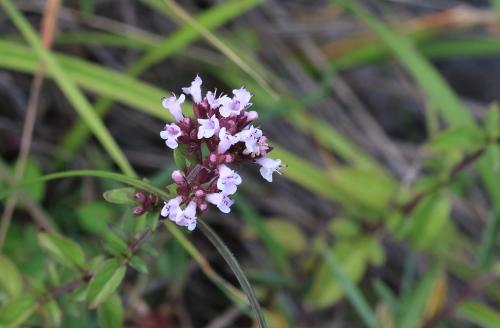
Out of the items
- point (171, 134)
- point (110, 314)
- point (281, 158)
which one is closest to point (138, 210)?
point (171, 134)

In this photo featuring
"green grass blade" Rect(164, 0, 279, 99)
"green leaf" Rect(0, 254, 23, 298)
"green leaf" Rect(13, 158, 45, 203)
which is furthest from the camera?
"green leaf" Rect(13, 158, 45, 203)

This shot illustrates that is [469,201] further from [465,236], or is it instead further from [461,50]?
[461,50]

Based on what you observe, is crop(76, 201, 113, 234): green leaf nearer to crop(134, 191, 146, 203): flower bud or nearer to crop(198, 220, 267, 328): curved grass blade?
crop(134, 191, 146, 203): flower bud

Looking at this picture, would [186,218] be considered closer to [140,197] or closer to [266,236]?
[140,197]

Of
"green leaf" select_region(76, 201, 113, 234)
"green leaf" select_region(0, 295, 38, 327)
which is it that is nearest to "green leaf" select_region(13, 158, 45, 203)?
"green leaf" select_region(76, 201, 113, 234)

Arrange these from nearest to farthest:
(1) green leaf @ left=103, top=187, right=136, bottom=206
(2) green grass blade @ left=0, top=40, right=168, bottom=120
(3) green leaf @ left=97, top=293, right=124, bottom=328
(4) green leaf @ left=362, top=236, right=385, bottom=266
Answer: (1) green leaf @ left=103, top=187, right=136, bottom=206 < (3) green leaf @ left=97, top=293, right=124, bottom=328 < (2) green grass blade @ left=0, top=40, right=168, bottom=120 < (4) green leaf @ left=362, top=236, right=385, bottom=266
